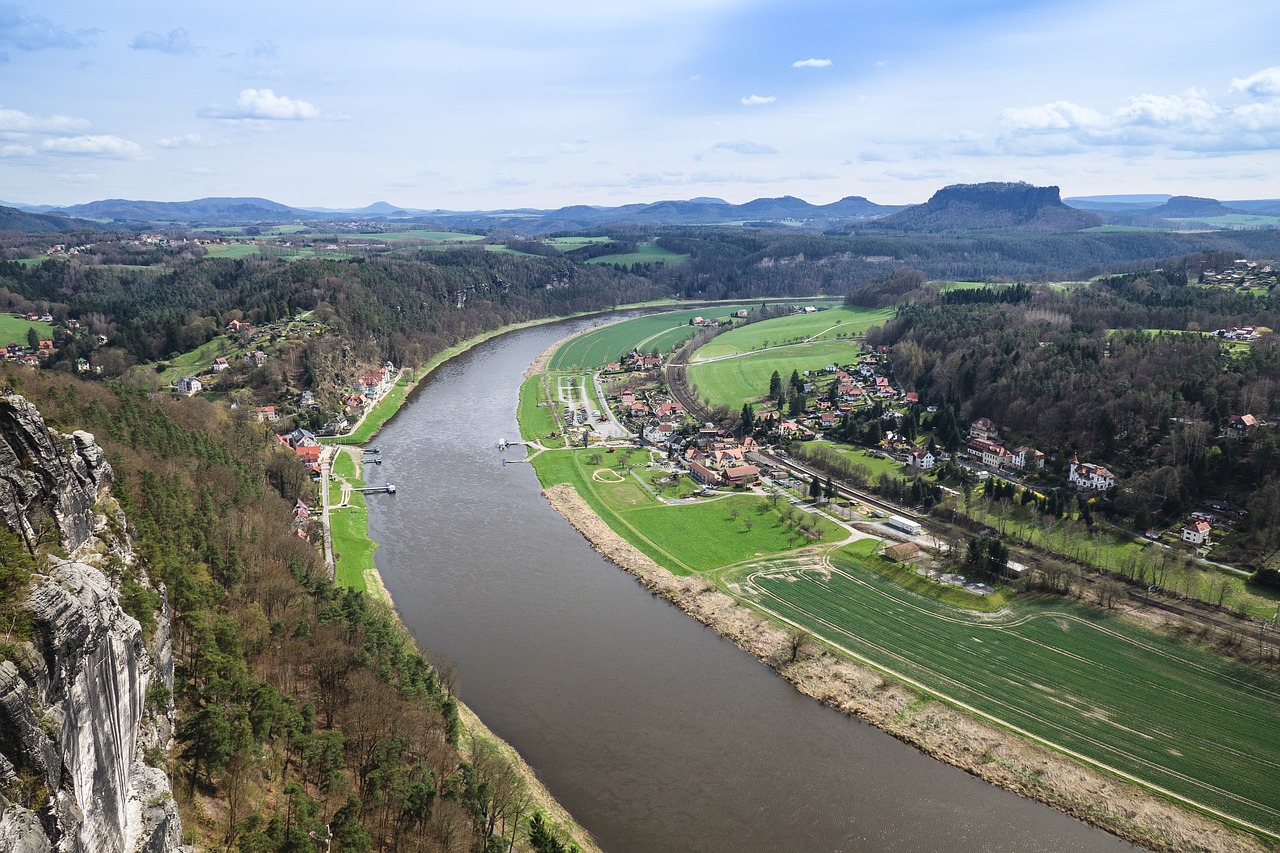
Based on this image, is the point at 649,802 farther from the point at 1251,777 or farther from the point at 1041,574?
the point at 1041,574

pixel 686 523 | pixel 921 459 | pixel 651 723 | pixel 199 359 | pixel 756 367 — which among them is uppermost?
pixel 199 359

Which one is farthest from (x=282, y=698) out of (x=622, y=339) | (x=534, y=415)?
(x=622, y=339)

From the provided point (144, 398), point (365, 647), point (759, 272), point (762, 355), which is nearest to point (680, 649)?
point (365, 647)

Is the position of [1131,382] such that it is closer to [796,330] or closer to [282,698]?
[796,330]

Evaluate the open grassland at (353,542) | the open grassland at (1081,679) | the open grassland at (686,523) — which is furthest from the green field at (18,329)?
the open grassland at (1081,679)

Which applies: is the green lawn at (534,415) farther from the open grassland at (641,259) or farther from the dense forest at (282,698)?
the open grassland at (641,259)

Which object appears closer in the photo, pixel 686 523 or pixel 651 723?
pixel 651 723
